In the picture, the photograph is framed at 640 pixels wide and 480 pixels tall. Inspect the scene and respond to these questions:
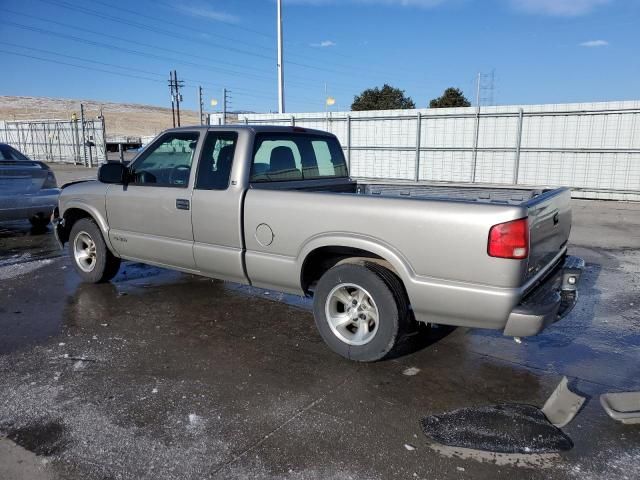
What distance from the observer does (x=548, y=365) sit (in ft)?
12.8

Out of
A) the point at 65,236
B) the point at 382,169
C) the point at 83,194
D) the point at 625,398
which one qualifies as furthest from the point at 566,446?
the point at 382,169

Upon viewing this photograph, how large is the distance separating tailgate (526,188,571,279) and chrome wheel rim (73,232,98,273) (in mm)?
4929

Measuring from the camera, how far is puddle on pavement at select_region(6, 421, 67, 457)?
9.14 ft

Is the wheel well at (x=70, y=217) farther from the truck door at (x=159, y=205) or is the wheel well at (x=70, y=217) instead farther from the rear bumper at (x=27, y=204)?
the rear bumper at (x=27, y=204)

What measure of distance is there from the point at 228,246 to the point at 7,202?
248 inches

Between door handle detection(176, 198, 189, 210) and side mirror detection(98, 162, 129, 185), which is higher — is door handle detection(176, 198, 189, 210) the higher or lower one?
the lower one

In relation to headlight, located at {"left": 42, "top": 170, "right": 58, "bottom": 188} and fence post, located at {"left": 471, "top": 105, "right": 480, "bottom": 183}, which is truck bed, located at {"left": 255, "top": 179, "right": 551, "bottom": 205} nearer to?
headlight, located at {"left": 42, "top": 170, "right": 58, "bottom": 188}

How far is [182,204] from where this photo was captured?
15.6 ft

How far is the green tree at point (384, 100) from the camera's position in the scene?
4693 centimetres

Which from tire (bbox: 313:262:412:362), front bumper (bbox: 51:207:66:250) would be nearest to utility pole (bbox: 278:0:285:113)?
front bumper (bbox: 51:207:66:250)

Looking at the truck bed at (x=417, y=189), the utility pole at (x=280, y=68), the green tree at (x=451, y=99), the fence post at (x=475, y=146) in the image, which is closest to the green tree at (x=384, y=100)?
the green tree at (x=451, y=99)

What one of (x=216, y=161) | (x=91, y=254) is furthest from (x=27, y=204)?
Result: (x=216, y=161)

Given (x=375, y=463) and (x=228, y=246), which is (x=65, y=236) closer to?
(x=228, y=246)

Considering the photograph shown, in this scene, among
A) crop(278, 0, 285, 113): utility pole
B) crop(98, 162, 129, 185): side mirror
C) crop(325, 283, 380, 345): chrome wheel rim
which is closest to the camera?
crop(325, 283, 380, 345): chrome wheel rim
